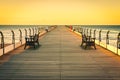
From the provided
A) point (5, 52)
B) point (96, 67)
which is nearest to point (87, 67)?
point (96, 67)

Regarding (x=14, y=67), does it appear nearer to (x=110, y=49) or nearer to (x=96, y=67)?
(x=96, y=67)

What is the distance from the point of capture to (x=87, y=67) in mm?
10125

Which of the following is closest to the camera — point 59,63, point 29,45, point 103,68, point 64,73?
point 64,73

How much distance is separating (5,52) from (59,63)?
4250 mm

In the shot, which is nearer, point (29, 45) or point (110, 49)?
point (110, 49)

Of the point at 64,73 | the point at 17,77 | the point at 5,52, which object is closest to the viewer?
the point at 17,77

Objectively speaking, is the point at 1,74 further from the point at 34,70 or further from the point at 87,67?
the point at 87,67

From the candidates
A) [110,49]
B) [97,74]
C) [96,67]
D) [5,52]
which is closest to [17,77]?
[97,74]

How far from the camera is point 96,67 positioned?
10.2 metres

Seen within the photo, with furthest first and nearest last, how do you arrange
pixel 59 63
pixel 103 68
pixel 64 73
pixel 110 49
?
pixel 110 49, pixel 59 63, pixel 103 68, pixel 64 73

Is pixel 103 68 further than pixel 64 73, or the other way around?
pixel 103 68

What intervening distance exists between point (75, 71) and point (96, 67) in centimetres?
118

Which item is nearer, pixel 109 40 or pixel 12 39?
pixel 12 39

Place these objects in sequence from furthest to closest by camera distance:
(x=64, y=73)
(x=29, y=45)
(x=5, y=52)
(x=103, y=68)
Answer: (x=29, y=45), (x=5, y=52), (x=103, y=68), (x=64, y=73)
